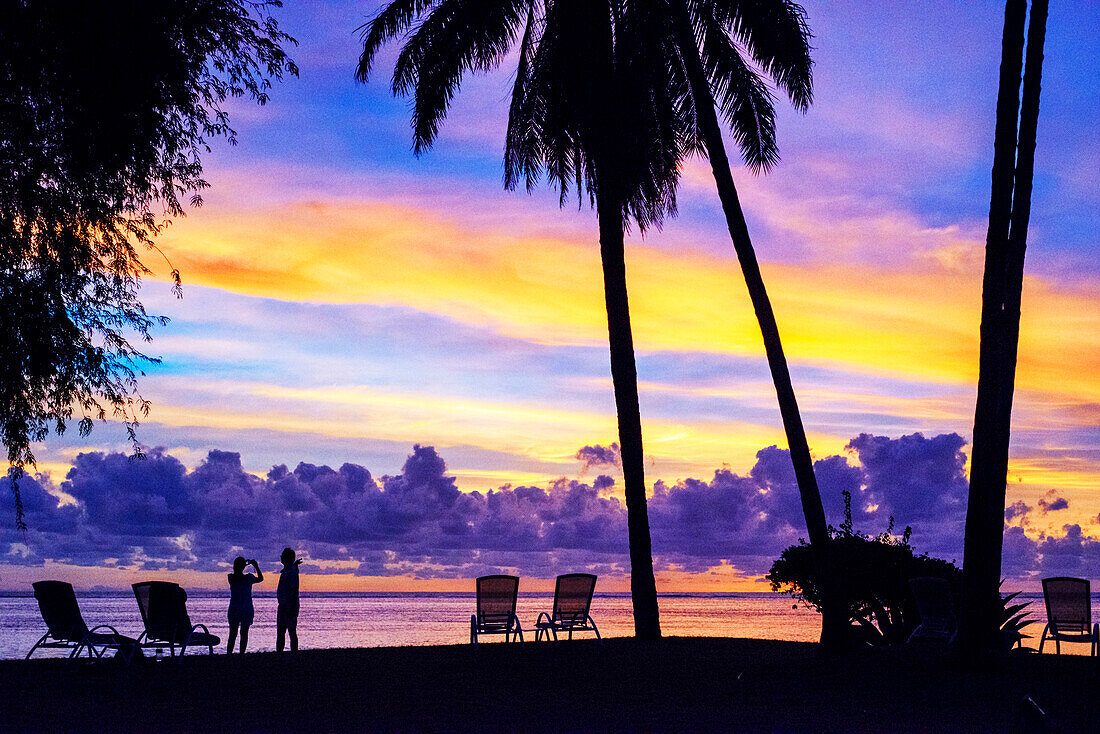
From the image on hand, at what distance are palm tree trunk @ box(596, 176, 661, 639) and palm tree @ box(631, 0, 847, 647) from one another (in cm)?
223

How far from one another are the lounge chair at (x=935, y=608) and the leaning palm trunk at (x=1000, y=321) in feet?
5.48

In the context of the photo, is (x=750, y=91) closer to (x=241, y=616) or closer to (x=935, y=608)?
(x=935, y=608)

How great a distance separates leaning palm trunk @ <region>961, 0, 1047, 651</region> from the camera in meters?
11.8

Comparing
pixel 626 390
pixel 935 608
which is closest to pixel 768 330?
pixel 626 390

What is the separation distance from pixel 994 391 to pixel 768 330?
3283 mm

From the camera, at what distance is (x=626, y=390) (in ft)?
57.2

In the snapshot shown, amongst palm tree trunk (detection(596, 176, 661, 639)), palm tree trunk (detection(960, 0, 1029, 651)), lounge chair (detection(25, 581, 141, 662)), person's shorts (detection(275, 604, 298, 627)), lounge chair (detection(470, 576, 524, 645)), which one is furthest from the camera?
palm tree trunk (detection(596, 176, 661, 639))

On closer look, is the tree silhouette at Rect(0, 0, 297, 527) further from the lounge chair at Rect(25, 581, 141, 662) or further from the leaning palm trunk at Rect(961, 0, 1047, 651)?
Result: the leaning palm trunk at Rect(961, 0, 1047, 651)

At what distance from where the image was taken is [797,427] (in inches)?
554

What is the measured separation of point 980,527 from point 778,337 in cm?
378

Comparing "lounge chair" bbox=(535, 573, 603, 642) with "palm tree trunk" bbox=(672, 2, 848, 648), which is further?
"lounge chair" bbox=(535, 573, 603, 642)

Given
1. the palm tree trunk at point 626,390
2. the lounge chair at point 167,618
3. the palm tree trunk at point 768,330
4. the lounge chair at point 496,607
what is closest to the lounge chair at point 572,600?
the lounge chair at point 496,607

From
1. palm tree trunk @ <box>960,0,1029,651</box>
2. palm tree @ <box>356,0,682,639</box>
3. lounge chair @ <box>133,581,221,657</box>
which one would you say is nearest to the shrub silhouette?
palm tree @ <box>356,0,682,639</box>

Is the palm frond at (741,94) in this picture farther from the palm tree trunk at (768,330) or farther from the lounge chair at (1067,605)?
the lounge chair at (1067,605)
